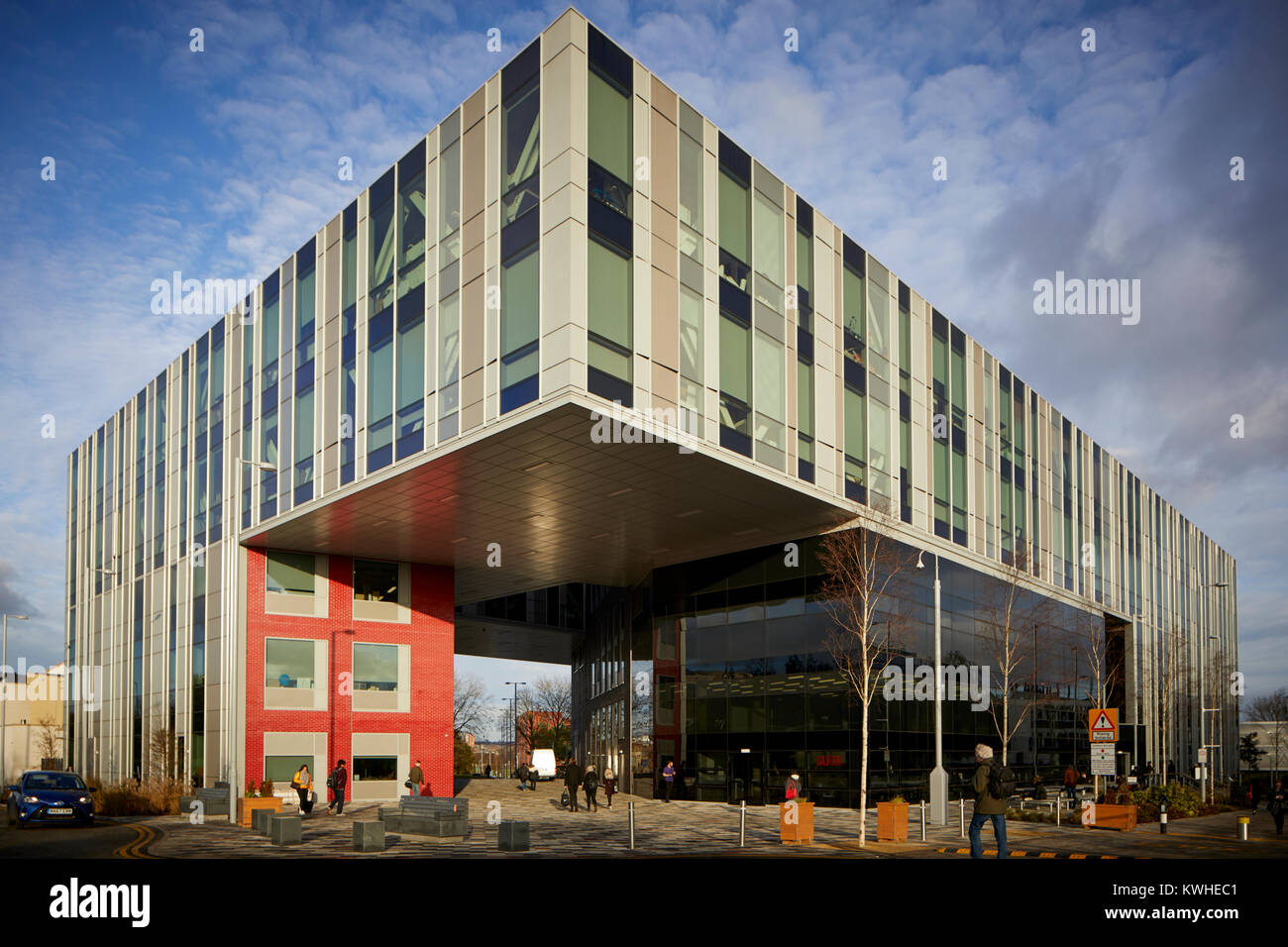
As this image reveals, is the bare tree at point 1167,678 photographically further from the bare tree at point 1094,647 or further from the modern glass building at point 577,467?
the modern glass building at point 577,467

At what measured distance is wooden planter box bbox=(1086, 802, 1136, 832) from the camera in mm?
30984

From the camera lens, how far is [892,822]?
2450 cm

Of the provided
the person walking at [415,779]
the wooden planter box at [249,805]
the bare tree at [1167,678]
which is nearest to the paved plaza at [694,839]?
the wooden planter box at [249,805]

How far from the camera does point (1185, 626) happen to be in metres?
79.9

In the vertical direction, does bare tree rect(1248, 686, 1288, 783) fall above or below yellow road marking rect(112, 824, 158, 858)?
below

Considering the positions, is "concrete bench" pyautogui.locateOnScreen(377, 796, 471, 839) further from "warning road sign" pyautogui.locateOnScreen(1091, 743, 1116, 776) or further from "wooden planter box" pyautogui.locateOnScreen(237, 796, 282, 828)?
"warning road sign" pyautogui.locateOnScreen(1091, 743, 1116, 776)

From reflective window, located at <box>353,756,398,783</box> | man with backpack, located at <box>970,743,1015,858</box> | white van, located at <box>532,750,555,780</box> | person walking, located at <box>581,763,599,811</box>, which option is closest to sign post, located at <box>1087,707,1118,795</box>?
man with backpack, located at <box>970,743,1015,858</box>

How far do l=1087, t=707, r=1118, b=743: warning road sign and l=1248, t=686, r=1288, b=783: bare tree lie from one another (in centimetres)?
10097

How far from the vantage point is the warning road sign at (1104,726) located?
28.7 meters
